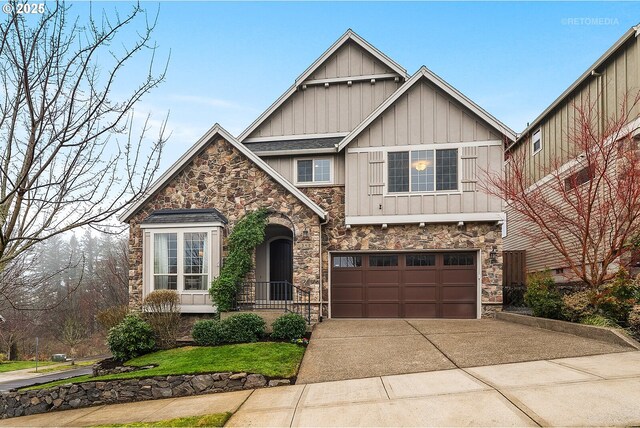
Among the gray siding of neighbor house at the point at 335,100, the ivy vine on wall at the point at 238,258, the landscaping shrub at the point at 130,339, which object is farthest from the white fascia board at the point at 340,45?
the landscaping shrub at the point at 130,339

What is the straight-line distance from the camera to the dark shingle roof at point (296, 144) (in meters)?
14.0

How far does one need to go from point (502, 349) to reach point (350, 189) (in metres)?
6.95

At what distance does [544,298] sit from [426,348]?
4.16 m

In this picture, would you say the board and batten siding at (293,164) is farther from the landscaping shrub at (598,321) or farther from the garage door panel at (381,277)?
the landscaping shrub at (598,321)

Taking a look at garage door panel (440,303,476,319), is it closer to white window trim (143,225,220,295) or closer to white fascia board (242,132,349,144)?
white fascia board (242,132,349,144)

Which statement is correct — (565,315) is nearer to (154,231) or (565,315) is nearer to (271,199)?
(271,199)

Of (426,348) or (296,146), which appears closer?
(426,348)

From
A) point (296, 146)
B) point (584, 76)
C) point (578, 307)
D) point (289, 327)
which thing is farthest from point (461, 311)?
point (584, 76)

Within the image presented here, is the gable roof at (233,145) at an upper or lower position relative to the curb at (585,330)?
upper

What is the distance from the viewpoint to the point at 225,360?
320 inches

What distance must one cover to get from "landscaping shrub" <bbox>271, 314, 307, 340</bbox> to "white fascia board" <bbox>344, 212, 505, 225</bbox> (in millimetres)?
4276

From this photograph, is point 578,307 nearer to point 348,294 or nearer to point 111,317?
point 348,294

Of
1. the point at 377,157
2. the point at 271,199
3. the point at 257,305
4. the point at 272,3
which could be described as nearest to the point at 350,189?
the point at 377,157

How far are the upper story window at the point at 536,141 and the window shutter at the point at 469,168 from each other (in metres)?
5.18
